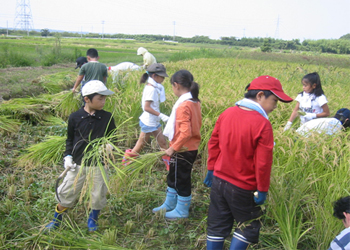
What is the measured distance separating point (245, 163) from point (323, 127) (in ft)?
5.92

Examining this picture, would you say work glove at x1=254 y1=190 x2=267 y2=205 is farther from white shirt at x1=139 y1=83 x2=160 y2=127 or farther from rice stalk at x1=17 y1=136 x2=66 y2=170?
rice stalk at x1=17 y1=136 x2=66 y2=170

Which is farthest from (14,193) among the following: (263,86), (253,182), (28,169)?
(263,86)

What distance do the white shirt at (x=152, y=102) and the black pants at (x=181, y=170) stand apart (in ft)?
3.22

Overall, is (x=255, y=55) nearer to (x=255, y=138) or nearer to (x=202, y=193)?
(x=202, y=193)

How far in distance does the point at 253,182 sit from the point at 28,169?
2.83 meters

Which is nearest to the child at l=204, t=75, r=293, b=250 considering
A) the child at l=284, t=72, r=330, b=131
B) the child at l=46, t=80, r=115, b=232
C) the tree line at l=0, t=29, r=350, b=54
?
the child at l=46, t=80, r=115, b=232

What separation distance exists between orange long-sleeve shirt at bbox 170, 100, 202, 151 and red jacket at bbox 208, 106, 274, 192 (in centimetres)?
56

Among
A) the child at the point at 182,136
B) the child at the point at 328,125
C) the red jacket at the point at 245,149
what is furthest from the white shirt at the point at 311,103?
the red jacket at the point at 245,149

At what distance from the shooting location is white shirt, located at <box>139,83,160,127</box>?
3.50 meters

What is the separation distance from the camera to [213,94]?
4.97 metres

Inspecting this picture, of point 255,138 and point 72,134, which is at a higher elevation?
point 255,138

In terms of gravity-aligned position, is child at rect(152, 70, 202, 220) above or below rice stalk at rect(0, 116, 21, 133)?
above

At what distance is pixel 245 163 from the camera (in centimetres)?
191

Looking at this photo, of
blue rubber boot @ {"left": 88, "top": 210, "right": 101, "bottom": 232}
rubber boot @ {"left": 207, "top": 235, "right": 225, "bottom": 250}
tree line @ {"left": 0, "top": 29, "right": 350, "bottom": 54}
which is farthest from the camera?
tree line @ {"left": 0, "top": 29, "right": 350, "bottom": 54}
